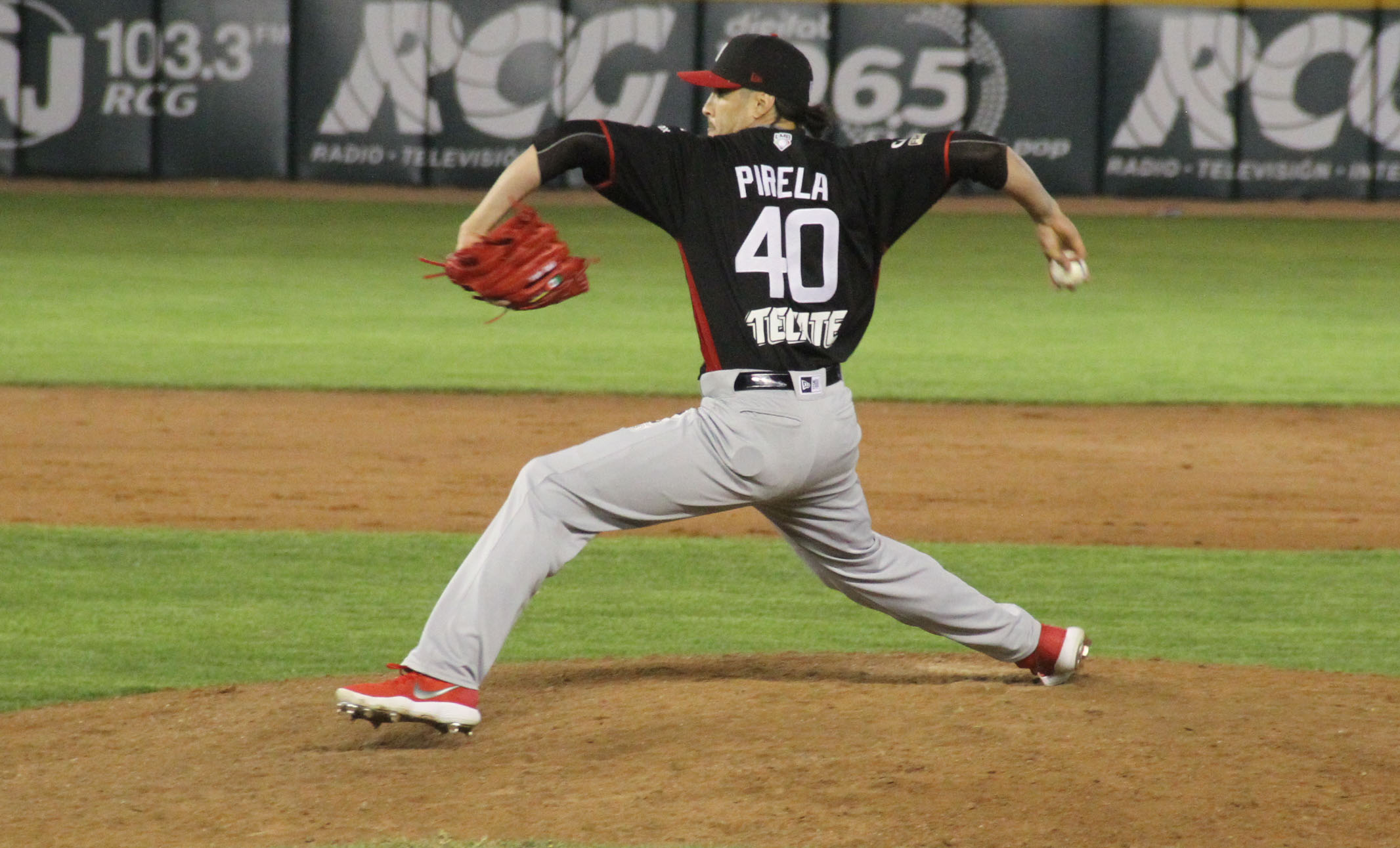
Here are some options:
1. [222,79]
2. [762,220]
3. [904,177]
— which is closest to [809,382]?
[762,220]

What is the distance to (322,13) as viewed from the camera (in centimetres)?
2238

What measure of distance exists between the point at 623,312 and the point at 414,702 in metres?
10.7

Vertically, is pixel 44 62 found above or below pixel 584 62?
below

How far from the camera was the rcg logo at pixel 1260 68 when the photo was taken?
73.6 ft

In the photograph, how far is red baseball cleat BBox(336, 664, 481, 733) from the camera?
3.83 meters

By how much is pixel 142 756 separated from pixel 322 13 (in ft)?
64.0

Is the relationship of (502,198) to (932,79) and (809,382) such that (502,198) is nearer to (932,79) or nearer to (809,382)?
(809,382)

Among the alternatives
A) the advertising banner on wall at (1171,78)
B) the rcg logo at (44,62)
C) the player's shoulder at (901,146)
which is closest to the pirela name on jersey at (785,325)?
the player's shoulder at (901,146)

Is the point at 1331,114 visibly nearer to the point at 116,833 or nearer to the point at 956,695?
the point at 956,695

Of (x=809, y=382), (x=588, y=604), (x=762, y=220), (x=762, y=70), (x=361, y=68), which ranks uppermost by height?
(x=762, y=70)

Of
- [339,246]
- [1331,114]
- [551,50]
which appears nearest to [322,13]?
[551,50]

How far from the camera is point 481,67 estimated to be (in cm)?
2256

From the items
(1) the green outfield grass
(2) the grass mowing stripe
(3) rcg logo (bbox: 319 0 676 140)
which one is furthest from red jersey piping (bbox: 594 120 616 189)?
(3) rcg logo (bbox: 319 0 676 140)

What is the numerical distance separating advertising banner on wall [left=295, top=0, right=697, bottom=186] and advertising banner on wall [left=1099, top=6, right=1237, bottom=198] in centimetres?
557
